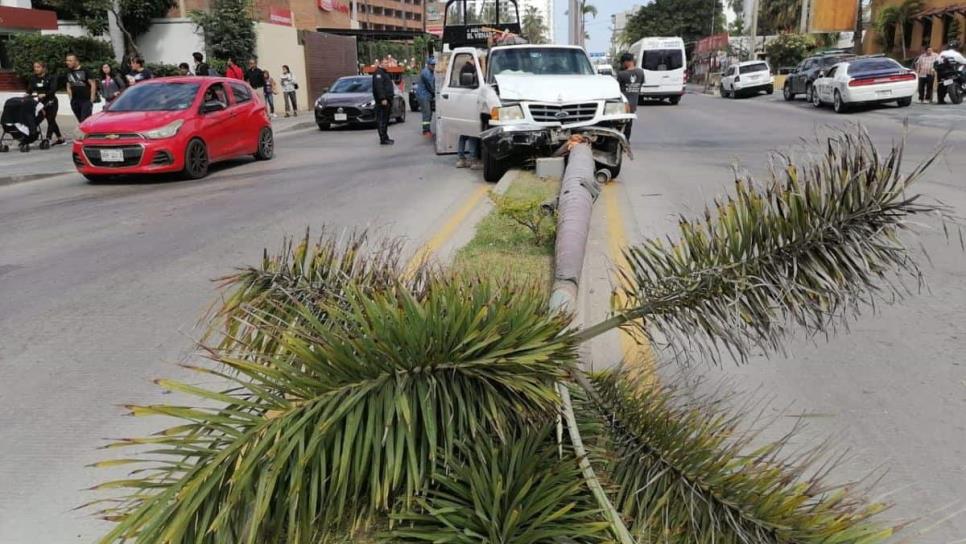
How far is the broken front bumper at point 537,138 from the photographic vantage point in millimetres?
10844

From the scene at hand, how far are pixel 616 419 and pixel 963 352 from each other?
134 inches

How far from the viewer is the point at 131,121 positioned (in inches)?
488

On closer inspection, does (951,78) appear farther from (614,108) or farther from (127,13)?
(127,13)

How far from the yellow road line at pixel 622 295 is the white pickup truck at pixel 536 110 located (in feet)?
2.87

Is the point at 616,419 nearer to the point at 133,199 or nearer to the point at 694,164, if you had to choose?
the point at 133,199

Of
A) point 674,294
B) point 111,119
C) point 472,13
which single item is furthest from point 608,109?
point 472,13

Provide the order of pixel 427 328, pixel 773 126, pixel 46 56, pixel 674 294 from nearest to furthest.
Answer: pixel 427 328
pixel 674 294
pixel 773 126
pixel 46 56

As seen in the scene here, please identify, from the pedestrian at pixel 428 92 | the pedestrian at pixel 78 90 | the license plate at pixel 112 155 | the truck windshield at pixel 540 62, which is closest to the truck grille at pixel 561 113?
Result: the truck windshield at pixel 540 62

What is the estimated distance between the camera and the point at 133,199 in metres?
11.1

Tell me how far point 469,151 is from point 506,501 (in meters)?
11.9

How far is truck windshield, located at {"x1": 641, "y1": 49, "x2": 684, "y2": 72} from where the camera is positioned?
115 ft

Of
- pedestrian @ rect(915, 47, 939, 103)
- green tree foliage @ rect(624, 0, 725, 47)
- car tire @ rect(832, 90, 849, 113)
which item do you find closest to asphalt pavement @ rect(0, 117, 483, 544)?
car tire @ rect(832, 90, 849, 113)

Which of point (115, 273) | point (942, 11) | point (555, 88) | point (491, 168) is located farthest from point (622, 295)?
point (942, 11)

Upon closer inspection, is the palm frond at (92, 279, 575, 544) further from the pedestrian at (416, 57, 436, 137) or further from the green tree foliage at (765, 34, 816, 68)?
the green tree foliage at (765, 34, 816, 68)
